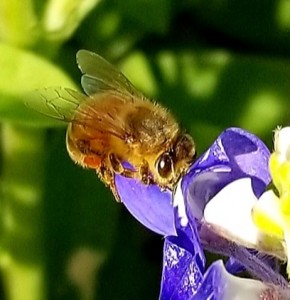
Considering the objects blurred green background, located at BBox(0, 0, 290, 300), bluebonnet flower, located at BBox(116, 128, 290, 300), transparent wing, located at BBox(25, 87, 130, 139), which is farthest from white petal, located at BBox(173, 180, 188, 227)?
blurred green background, located at BBox(0, 0, 290, 300)

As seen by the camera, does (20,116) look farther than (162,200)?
Yes

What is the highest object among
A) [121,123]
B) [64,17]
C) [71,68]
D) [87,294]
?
[121,123]

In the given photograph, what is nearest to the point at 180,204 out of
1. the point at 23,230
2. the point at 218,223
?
the point at 218,223

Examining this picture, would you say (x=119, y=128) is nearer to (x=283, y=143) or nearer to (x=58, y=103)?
(x=58, y=103)

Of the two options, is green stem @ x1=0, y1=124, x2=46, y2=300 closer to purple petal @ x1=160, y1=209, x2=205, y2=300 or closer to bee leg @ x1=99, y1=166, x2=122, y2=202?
bee leg @ x1=99, y1=166, x2=122, y2=202

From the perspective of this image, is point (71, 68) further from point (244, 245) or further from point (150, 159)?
point (244, 245)

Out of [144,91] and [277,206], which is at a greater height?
[277,206]

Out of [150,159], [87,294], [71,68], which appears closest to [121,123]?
[150,159]
